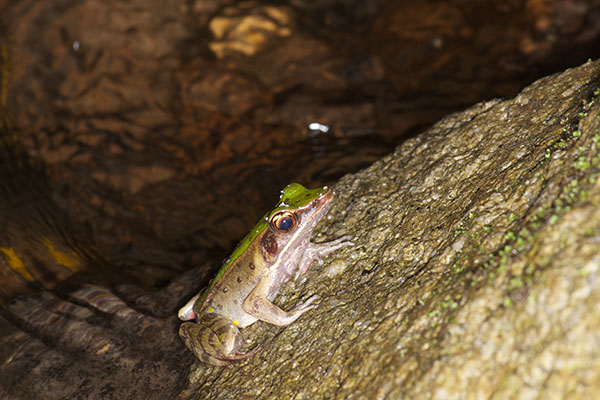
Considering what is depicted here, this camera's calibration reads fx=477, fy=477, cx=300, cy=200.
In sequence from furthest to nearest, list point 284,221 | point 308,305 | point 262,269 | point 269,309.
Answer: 1. point 262,269
2. point 284,221
3. point 269,309
4. point 308,305

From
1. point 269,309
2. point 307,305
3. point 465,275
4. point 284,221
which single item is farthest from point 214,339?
point 465,275

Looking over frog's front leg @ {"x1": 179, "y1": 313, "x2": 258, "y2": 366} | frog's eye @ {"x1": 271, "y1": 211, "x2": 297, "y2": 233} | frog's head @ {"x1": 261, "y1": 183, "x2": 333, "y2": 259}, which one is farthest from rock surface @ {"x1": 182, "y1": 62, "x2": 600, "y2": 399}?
frog's eye @ {"x1": 271, "y1": 211, "x2": 297, "y2": 233}

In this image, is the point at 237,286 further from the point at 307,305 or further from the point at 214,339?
the point at 307,305

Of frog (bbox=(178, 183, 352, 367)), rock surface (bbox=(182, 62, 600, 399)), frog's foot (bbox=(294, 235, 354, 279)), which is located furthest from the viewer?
frog's foot (bbox=(294, 235, 354, 279))

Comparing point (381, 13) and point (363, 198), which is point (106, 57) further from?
point (363, 198)

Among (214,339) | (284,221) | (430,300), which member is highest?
(430,300)

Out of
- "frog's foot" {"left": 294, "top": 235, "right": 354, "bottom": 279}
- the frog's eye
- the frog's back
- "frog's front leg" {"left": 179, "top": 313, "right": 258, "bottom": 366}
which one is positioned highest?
the frog's eye

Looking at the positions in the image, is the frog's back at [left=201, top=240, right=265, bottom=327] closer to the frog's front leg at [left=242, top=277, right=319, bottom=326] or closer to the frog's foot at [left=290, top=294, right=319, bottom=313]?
the frog's front leg at [left=242, top=277, right=319, bottom=326]
